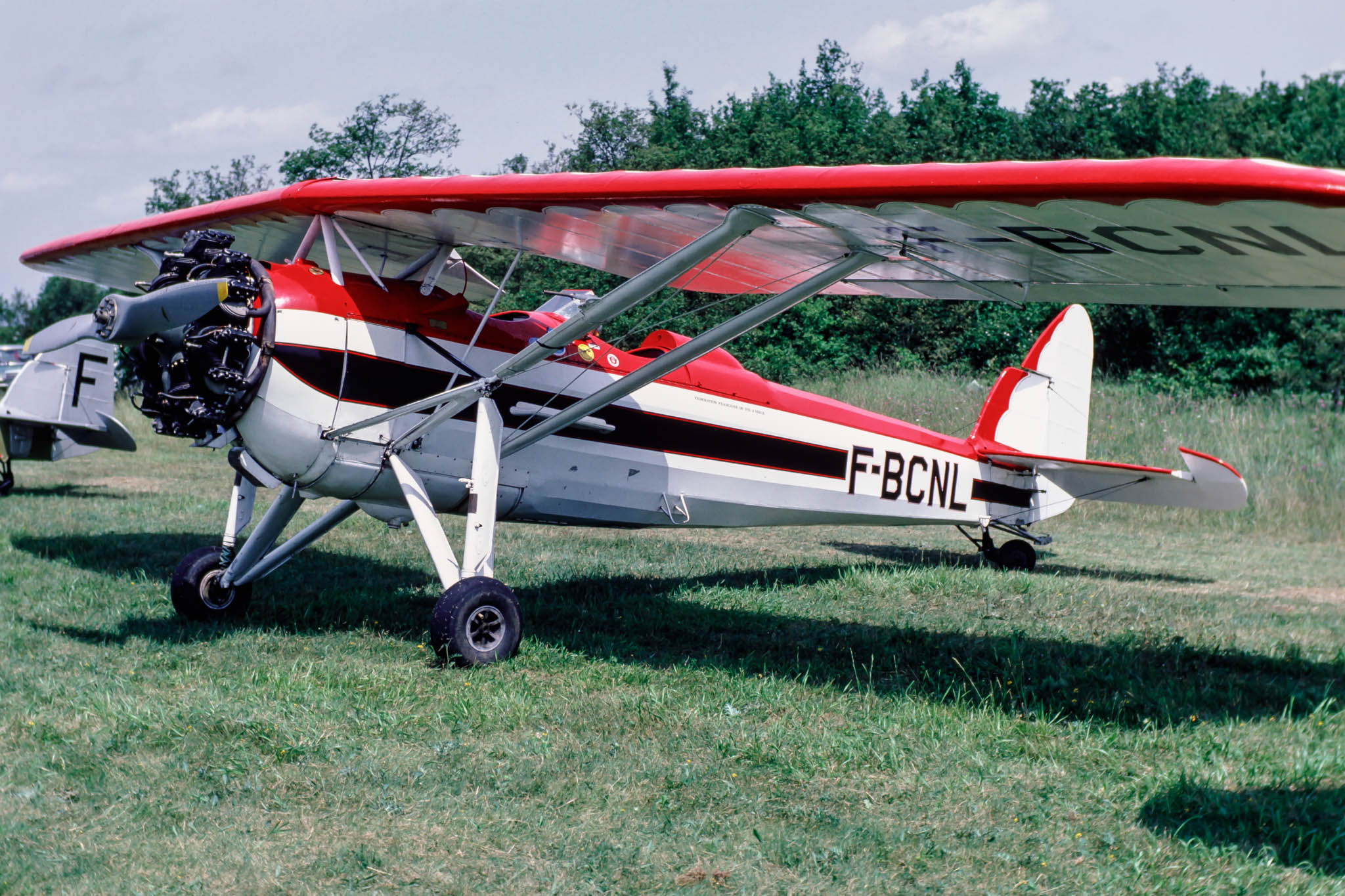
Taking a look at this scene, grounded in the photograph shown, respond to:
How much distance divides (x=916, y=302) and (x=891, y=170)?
22580 millimetres

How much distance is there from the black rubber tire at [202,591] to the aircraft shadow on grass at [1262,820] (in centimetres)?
533

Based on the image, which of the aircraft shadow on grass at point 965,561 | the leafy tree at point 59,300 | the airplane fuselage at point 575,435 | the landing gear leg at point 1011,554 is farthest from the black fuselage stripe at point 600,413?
the leafy tree at point 59,300

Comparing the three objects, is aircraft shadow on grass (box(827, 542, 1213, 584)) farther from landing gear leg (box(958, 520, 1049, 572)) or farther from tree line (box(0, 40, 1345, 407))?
tree line (box(0, 40, 1345, 407))

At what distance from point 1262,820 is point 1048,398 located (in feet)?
21.2

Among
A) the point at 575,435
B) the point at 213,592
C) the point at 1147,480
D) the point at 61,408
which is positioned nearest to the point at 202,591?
the point at 213,592

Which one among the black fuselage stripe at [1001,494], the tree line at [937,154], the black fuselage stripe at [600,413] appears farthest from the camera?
the tree line at [937,154]

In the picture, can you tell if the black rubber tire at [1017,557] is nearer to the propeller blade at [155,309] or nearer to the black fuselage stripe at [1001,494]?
the black fuselage stripe at [1001,494]

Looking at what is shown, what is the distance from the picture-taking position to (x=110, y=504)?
11688mm

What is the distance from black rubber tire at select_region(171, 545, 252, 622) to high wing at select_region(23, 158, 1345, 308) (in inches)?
80.5

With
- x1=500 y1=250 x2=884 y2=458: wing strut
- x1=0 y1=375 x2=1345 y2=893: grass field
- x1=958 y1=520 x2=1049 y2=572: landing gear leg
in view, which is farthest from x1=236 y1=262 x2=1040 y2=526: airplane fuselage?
x1=958 y1=520 x2=1049 y2=572: landing gear leg

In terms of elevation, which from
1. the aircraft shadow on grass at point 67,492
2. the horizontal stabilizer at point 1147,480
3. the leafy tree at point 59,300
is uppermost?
the leafy tree at point 59,300

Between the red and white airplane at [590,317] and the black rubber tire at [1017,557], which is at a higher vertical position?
the red and white airplane at [590,317]

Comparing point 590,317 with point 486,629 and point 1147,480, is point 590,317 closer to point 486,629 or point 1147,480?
point 486,629

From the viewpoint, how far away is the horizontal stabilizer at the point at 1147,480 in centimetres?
781
